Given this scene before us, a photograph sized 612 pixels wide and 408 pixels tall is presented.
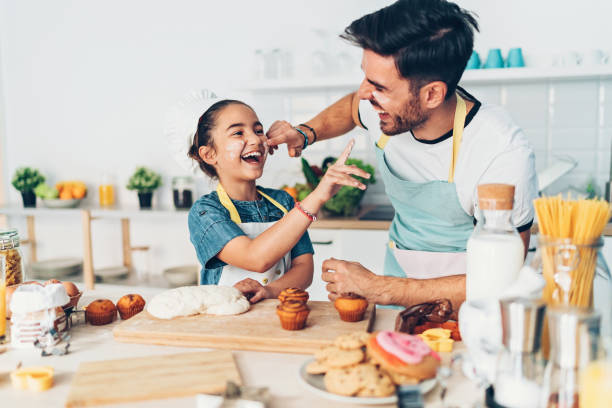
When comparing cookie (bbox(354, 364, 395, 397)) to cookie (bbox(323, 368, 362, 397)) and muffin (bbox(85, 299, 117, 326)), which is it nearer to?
cookie (bbox(323, 368, 362, 397))

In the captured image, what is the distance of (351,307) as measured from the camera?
4.23 feet

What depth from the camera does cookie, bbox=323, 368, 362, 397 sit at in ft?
3.10

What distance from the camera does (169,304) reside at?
53.2 inches

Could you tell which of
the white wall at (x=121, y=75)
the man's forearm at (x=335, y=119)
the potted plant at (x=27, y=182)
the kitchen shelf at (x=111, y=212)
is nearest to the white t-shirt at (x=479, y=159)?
the man's forearm at (x=335, y=119)

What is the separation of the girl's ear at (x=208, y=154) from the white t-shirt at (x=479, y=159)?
25.6 inches

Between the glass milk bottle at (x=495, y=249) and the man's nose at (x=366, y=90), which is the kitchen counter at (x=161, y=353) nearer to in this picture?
the glass milk bottle at (x=495, y=249)

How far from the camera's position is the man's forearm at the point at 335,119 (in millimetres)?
2236

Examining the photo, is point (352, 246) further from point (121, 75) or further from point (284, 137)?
point (121, 75)

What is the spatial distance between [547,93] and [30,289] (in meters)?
3.06

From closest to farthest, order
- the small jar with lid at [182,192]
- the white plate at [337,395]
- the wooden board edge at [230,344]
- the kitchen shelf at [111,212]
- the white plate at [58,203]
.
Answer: the white plate at [337,395], the wooden board edge at [230,344], the kitchen shelf at [111,212], the small jar with lid at [182,192], the white plate at [58,203]

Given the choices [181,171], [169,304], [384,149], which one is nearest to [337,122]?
[384,149]

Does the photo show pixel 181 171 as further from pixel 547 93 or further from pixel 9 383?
pixel 9 383

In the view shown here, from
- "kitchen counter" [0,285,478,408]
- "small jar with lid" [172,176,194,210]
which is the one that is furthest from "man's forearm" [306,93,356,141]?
"small jar with lid" [172,176,194,210]

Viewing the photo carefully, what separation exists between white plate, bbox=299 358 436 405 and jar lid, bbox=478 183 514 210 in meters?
0.36
